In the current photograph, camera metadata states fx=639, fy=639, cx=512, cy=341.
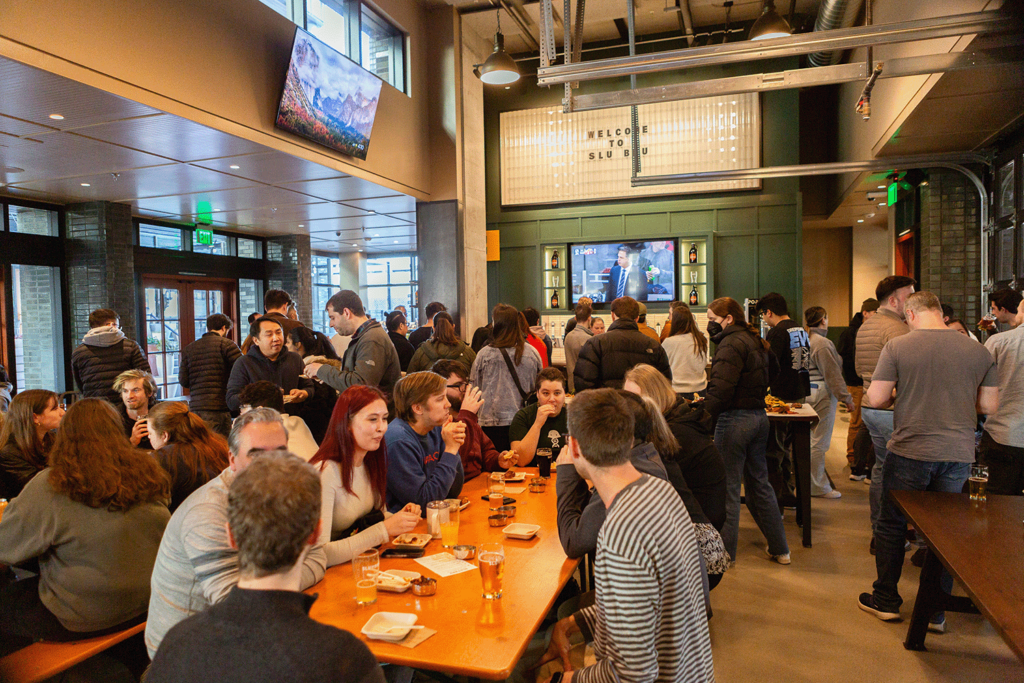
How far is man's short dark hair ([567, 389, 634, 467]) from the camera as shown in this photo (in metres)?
1.87

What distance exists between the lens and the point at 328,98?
577cm

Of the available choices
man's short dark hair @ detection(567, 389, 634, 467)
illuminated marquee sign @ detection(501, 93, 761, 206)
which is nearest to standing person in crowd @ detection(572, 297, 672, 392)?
man's short dark hair @ detection(567, 389, 634, 467)

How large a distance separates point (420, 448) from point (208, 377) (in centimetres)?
286

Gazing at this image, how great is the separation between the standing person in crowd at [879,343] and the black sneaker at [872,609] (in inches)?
20.2

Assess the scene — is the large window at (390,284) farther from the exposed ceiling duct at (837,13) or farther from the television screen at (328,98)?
the exposed ceiling duct at (837,13)

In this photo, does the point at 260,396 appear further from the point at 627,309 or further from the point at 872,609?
the point at 872,609

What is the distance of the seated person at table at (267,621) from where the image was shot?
43.9 inches

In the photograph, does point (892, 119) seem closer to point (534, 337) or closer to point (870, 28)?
point (870, 28)

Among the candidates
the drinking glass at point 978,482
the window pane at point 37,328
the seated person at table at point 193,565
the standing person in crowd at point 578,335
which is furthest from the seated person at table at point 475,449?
the window pane at point 37,328

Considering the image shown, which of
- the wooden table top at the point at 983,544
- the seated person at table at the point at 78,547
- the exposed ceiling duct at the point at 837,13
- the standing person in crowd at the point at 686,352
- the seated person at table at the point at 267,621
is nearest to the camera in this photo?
the seated person at table at the point at 267,621

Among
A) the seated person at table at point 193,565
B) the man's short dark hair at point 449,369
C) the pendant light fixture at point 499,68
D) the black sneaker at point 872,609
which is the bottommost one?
the black sneaker at point 872,609

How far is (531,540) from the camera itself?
2555mm

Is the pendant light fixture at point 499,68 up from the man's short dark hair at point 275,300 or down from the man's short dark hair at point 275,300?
up

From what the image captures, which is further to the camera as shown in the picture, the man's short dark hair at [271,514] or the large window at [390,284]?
the large window at [390,284]
